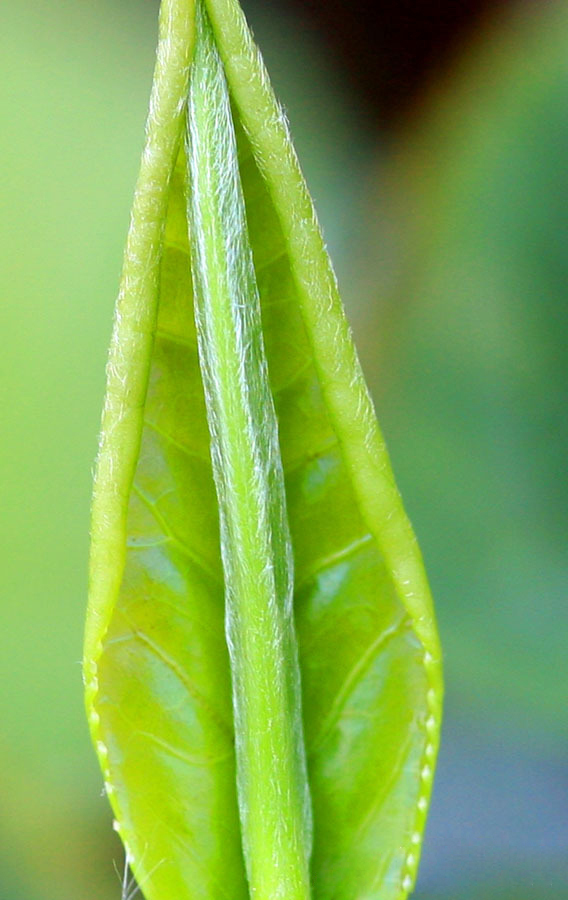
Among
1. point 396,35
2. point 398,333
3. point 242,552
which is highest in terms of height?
point 396,35

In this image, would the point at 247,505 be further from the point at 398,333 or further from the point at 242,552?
the point at 398,333

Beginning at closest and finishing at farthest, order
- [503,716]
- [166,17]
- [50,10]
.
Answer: [166,17] < [503,716] < [50,10]

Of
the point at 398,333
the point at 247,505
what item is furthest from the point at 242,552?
the point at 398,333

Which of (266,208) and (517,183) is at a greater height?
(517,183)

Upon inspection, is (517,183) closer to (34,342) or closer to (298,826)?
(34,342)

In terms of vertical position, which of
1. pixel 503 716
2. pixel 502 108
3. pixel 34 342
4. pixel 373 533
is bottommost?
pixel 503 716

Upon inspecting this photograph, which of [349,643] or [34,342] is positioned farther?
[34,342]

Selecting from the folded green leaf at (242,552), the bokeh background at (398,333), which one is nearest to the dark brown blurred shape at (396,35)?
the bokeh background at (398,333)

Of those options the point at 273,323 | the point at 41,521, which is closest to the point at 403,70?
the point at 41,521

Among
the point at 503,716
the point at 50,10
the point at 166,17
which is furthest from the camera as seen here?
the point at 50,10
